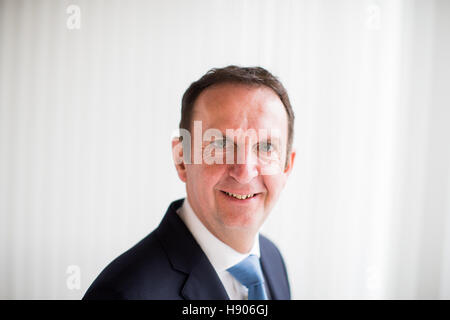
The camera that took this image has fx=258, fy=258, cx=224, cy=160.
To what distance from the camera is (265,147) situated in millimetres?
1033

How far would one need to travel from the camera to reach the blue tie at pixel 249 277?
3.65ft

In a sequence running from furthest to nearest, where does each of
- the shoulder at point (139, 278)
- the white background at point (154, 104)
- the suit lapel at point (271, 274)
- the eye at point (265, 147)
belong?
the white background at point (154, 104)
the suit lapel at point (271, 274)
the eye at point (265, 147)
the shoulder at point (139, 278)

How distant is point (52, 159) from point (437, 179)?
266 centimetres

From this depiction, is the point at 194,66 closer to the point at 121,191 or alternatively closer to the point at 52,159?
the point at 121,191

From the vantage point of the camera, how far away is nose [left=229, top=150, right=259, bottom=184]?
1.01m

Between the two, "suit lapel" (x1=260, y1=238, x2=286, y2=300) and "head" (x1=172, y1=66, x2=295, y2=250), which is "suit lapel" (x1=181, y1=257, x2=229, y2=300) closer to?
"head" (x1=172, y1=66, x2=295, y2=250)

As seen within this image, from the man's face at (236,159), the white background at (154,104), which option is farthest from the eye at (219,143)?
the white background at (154,104)

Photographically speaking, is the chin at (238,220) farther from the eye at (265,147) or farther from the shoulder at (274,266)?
the shoulder at (274,266)

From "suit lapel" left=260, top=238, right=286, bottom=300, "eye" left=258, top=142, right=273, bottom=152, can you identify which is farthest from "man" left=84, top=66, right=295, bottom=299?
"suit lapel" left=260, top=238, right=286, bottom=300

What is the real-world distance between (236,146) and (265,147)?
0.40 feet

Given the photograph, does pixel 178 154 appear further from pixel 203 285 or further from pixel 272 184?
pixel 203 285

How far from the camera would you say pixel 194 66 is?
1.60 metres

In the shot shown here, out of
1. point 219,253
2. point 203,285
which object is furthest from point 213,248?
point 203,285
